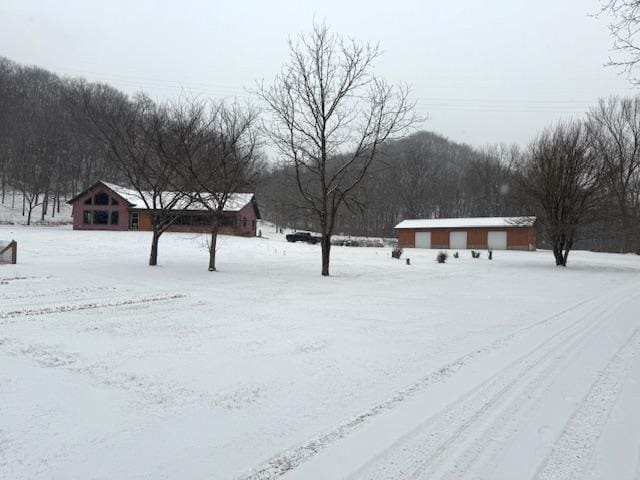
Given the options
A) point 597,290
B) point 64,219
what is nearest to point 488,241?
point 597,290

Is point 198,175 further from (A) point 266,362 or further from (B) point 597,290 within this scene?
(B) point 597,290

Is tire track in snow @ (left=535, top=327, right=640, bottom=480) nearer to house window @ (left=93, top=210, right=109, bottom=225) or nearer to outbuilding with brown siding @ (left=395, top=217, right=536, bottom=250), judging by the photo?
outbuilding with brown siding @ (left=395, top=217, right=536, bottom=250)

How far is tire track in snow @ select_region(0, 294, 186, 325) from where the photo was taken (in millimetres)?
8414

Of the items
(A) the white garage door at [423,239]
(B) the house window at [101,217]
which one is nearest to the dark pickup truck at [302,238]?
(A) the white garage door at [423,239]

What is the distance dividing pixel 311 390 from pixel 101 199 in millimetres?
52988

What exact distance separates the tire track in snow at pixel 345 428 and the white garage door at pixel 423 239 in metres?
47.2

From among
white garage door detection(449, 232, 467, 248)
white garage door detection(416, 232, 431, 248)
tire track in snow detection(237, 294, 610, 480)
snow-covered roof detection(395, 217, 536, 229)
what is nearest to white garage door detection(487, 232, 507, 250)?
snow-covered roof detection(395, 217, 536, 229)

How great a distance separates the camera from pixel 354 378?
5531 mm

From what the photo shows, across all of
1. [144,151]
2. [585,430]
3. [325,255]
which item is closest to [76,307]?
[585,430]

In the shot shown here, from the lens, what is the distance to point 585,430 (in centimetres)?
410

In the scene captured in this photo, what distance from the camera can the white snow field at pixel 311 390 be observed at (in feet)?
11.4

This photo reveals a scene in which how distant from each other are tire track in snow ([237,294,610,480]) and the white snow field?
18 mm

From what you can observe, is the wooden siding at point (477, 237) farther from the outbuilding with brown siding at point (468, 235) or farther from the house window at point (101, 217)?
the house window at point (101, 217)

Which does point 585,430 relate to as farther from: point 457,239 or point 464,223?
point 464,223
